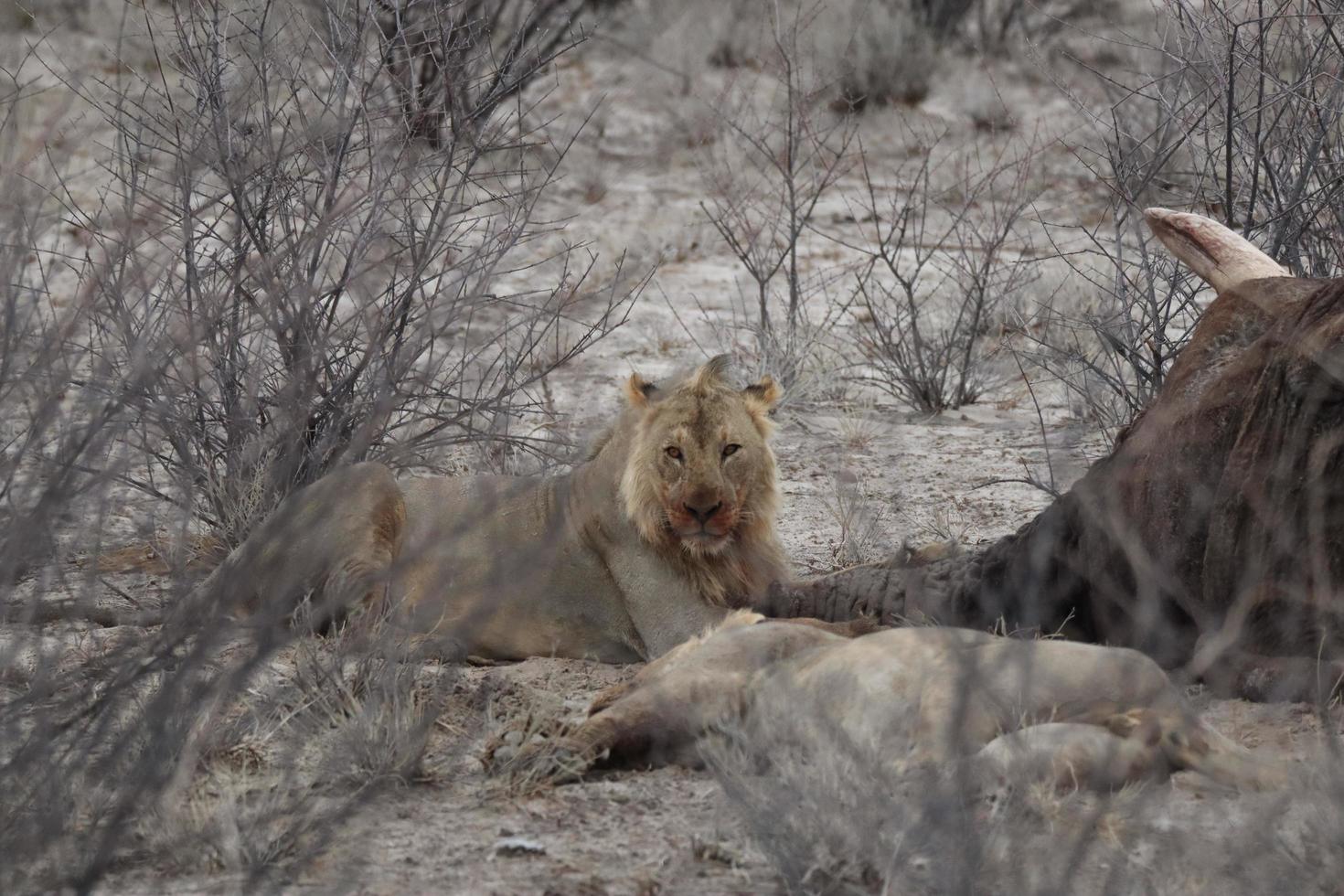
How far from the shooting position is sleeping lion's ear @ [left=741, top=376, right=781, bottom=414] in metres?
5.94

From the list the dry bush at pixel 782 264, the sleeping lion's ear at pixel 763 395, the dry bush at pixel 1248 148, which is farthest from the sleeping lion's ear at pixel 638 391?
the dry bush at pixel 782 264

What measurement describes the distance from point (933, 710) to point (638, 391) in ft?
7.87

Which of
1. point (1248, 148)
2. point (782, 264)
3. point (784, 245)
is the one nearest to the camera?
point (1248, 148)

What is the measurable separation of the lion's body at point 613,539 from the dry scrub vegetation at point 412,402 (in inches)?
9.2

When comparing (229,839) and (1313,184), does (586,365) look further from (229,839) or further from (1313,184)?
(229,839)

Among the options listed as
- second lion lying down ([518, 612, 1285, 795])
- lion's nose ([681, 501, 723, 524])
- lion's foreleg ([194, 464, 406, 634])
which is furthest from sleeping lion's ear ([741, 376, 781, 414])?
second lion lying down ([518, 612, 1285, 795])

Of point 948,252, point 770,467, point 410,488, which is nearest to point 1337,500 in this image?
point 770,467

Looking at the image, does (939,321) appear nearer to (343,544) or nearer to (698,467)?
(698,467)

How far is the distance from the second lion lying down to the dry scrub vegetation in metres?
0.10

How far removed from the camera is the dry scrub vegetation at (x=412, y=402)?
10.3 feet

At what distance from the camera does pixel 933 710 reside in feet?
12.1

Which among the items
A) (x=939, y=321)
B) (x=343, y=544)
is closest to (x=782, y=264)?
(x=939, y=321)

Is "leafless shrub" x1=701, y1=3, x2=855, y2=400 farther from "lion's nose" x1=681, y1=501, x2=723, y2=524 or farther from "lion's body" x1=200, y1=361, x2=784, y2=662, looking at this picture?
"lion's nose" x1=681, y1=501, x2=723, y2=524

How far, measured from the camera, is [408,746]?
3848 mm
